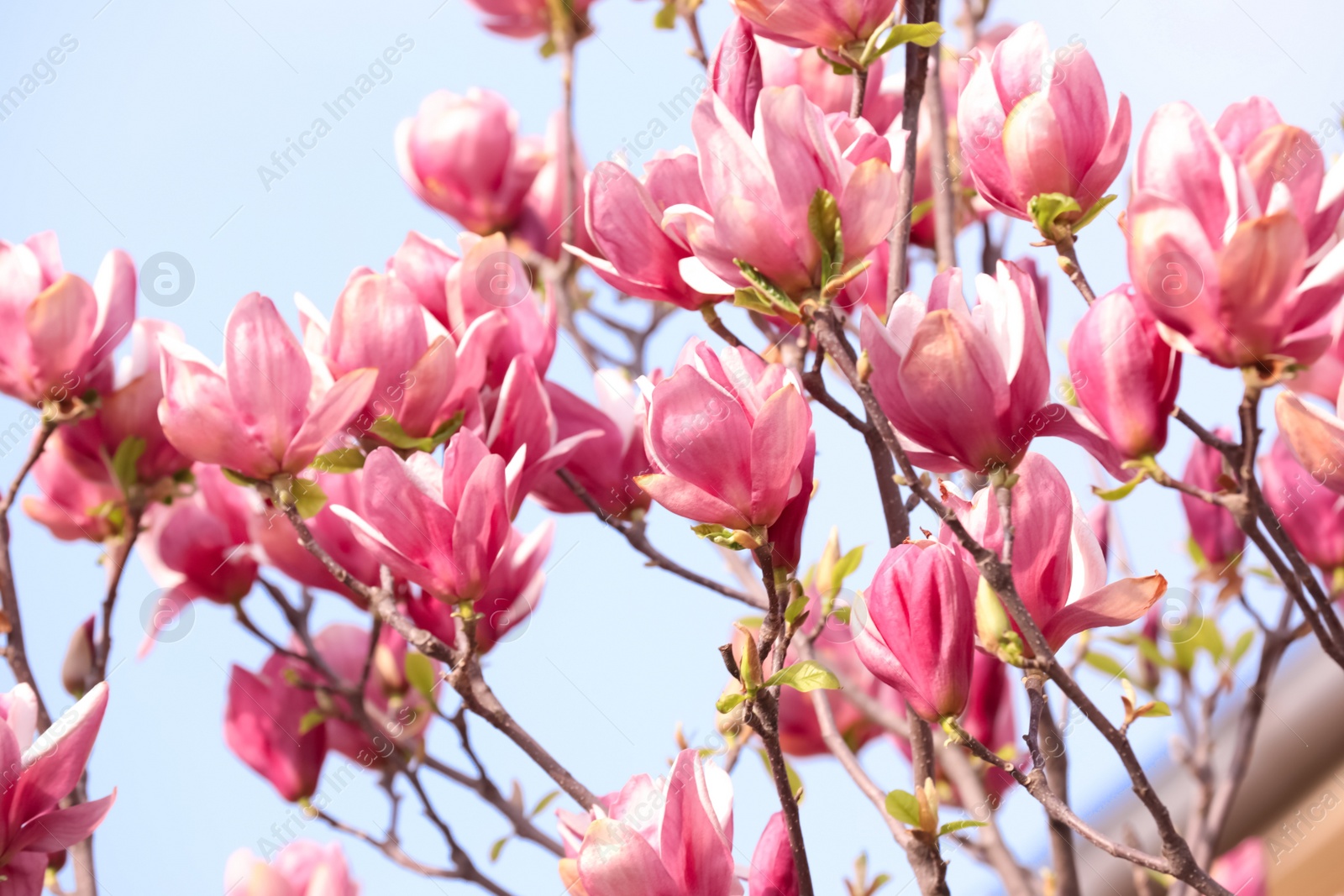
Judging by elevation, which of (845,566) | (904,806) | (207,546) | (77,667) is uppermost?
(845,566)

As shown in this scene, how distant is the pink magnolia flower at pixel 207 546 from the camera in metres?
0.98

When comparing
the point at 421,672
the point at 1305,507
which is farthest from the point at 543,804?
the point at 1305,507

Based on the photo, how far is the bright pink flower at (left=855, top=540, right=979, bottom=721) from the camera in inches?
20.3

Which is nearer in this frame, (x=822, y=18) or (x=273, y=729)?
(x=822, y=18)

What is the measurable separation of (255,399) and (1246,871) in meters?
0.83

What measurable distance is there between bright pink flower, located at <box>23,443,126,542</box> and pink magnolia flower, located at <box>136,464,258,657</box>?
0.04 metres

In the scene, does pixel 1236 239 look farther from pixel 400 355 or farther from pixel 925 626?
pixel 400 355

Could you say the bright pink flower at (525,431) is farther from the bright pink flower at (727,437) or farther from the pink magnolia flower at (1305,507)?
the pink magnolia flower at (1305,507)

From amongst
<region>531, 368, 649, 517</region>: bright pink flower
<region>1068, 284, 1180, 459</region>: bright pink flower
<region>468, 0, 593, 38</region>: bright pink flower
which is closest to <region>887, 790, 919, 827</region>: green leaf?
<region>1068, 284, 1180, 459</region>: bright pink flower

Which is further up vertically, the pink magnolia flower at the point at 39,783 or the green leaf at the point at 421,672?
the green leaf at the point at 421,672

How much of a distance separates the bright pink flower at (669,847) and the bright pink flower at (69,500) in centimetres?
63

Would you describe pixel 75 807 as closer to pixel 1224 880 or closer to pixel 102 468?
pixel 102 468

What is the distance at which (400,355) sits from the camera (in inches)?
27.2

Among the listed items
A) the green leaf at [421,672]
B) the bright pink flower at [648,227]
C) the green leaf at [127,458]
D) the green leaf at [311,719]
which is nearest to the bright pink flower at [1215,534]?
the bright pink flower at [648,227]
